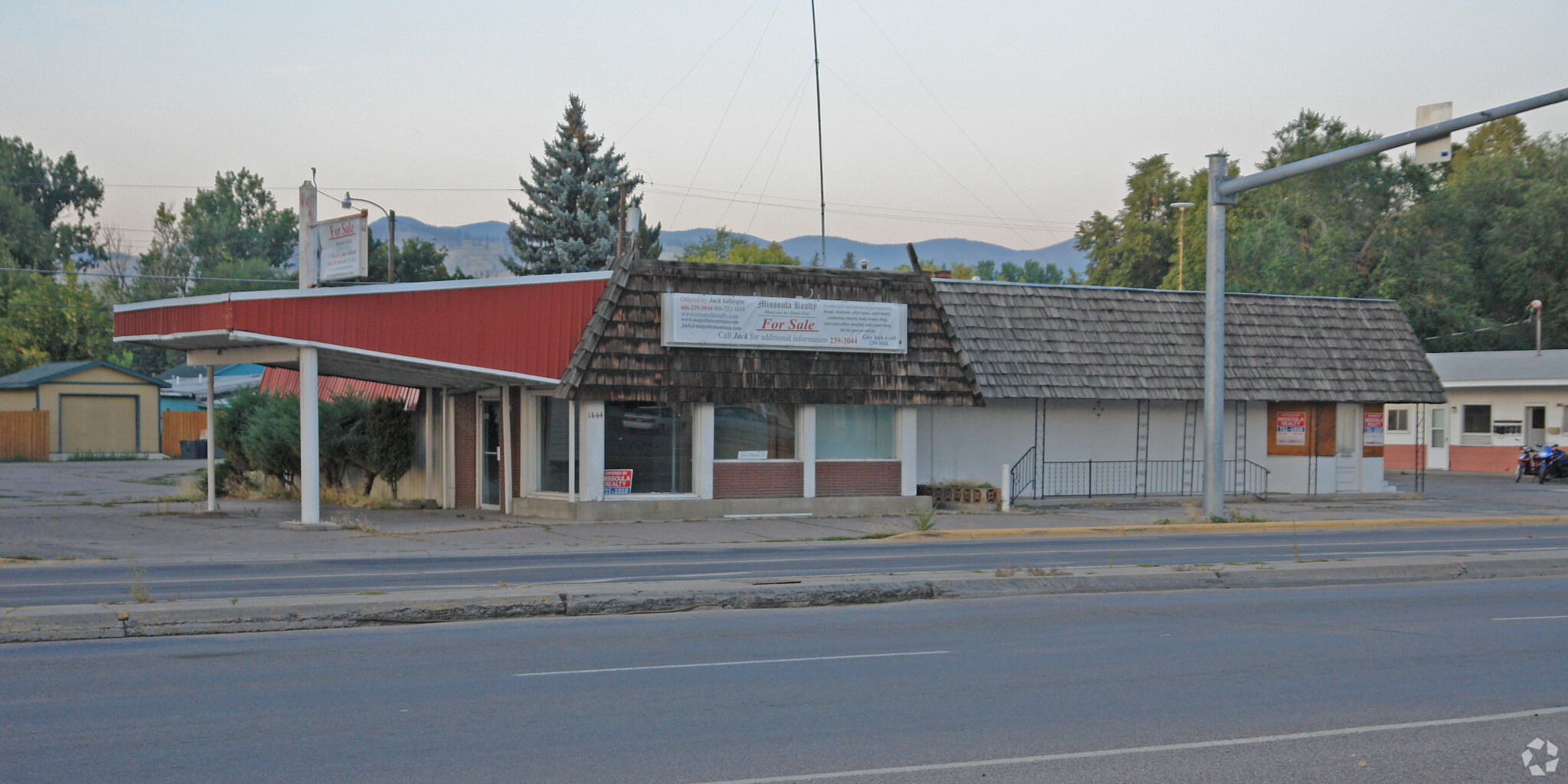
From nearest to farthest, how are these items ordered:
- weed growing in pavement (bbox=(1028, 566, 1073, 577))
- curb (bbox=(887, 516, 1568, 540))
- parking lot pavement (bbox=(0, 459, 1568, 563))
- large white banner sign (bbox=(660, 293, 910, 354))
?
weed growing in pavement (bbox=(1028, 566, 1073, 577)) → parking lot pavement (bbox=(0, 459, 1568, 563)) → curb (bbox=(887, 516, 1568, 540)) → large white banner sign (bbox=(660, 293, 910, 354))

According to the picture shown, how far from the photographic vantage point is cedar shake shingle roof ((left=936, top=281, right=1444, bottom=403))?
1113 inches

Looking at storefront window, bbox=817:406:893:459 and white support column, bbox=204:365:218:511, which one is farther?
storefront window, bbox=817:406:893:459

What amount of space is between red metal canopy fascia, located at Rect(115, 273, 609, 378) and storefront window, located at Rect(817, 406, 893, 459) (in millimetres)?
5610

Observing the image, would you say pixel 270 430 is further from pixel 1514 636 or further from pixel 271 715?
pixel 1514 636

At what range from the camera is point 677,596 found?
42.3 feet

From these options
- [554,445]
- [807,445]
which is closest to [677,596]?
[554,445]

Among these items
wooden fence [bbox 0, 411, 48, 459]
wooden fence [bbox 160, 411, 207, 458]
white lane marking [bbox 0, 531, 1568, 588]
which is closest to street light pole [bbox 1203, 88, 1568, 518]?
white lane marking [bbox 0, 531, 1568, 588]

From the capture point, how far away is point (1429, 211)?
2429 inches

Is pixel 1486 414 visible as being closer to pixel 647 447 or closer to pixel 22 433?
pixel 647 447

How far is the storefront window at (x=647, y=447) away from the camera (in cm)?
2395

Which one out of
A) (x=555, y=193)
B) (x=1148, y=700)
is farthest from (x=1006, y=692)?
(x=555, y=193)

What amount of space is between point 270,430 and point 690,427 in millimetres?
10514

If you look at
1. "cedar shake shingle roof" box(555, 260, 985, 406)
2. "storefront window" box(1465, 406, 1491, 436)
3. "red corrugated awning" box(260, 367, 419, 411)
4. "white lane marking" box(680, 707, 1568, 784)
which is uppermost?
"cedar shake shingle roof" box(555, 260, 985, 406)

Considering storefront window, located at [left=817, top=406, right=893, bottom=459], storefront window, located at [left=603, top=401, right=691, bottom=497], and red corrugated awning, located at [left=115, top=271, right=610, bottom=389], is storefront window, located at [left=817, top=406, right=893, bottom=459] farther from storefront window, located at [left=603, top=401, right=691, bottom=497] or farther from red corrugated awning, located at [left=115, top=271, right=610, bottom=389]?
red corrugated awning, located at [left=115, top=271, right=610, bottom=389]
